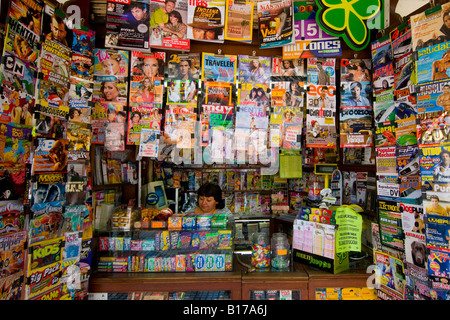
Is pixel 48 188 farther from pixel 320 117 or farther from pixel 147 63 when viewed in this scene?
pixel 320 117

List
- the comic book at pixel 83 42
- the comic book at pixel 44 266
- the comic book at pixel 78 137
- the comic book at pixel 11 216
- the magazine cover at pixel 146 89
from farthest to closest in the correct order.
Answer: the magazine cover at pixel 146 89, the comic book at pixel 83 42, the comic book at pixel 78 137, the comic book at pixel 44 266, the comic book at pixel 11 216

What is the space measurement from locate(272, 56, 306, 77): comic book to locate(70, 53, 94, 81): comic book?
5.78ft

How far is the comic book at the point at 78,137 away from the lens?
1.98m

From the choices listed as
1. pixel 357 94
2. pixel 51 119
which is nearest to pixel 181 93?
pixel 51 119

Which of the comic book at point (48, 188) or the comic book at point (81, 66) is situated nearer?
the comic book at point (48, 188)

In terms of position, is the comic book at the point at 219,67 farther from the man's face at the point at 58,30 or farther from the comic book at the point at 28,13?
the comic book at the point at 28,13

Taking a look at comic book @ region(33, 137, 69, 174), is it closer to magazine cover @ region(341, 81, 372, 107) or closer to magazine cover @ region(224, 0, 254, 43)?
magazine cover @ region(224, 0, 254, 43)

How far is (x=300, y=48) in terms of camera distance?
2.51 meters

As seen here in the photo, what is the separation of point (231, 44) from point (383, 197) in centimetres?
209

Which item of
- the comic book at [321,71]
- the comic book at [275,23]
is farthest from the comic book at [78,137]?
the comic book at [321,71]

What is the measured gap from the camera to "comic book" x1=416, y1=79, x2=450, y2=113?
5.40 feet

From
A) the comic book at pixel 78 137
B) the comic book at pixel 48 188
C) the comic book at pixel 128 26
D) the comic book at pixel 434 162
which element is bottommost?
the comic book at pixel 48 188

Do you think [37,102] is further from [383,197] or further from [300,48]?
[383,197]

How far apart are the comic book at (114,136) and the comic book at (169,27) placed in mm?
878
